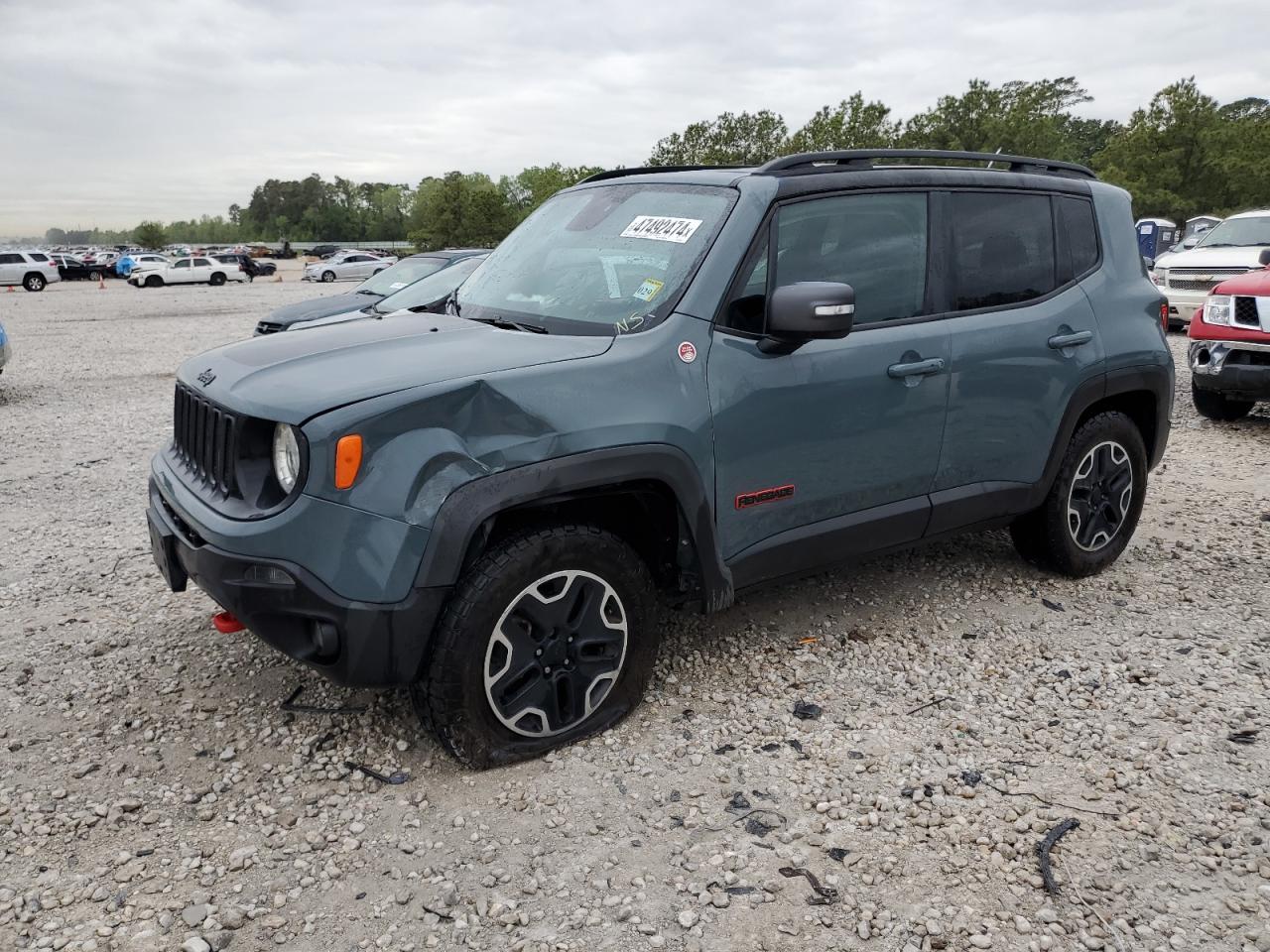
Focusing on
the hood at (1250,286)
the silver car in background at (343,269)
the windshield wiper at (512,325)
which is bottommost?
the windshield wiper at (512,325)

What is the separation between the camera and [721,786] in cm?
314

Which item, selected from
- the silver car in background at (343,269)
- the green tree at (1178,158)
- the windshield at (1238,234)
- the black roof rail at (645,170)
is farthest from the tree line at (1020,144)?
the black roof rail at (645,170)

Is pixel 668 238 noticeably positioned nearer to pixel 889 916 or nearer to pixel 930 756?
pixel 930 756

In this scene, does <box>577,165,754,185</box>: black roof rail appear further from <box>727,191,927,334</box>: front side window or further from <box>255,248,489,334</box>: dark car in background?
<box>255,248,489,334</box>: dark car in background

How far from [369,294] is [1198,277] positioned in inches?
428

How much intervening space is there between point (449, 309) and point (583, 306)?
743 mm

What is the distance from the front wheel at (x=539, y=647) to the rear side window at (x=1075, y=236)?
2580mm

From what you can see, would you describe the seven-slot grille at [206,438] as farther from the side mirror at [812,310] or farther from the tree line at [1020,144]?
the tree line at [1020,144]

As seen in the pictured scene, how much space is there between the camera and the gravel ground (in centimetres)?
257

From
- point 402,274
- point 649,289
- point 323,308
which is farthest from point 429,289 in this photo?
point 649,289

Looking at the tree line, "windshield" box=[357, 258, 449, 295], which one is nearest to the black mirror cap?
"windshield" box=[357, 258, 449, 295]

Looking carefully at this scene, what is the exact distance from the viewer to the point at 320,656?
9.41ft

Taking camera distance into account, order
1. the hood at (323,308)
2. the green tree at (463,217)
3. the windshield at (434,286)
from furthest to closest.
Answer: the green tree at (463,217), the hood at (323,308), the windshield at (434,286)

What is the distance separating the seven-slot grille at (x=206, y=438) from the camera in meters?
3.03
